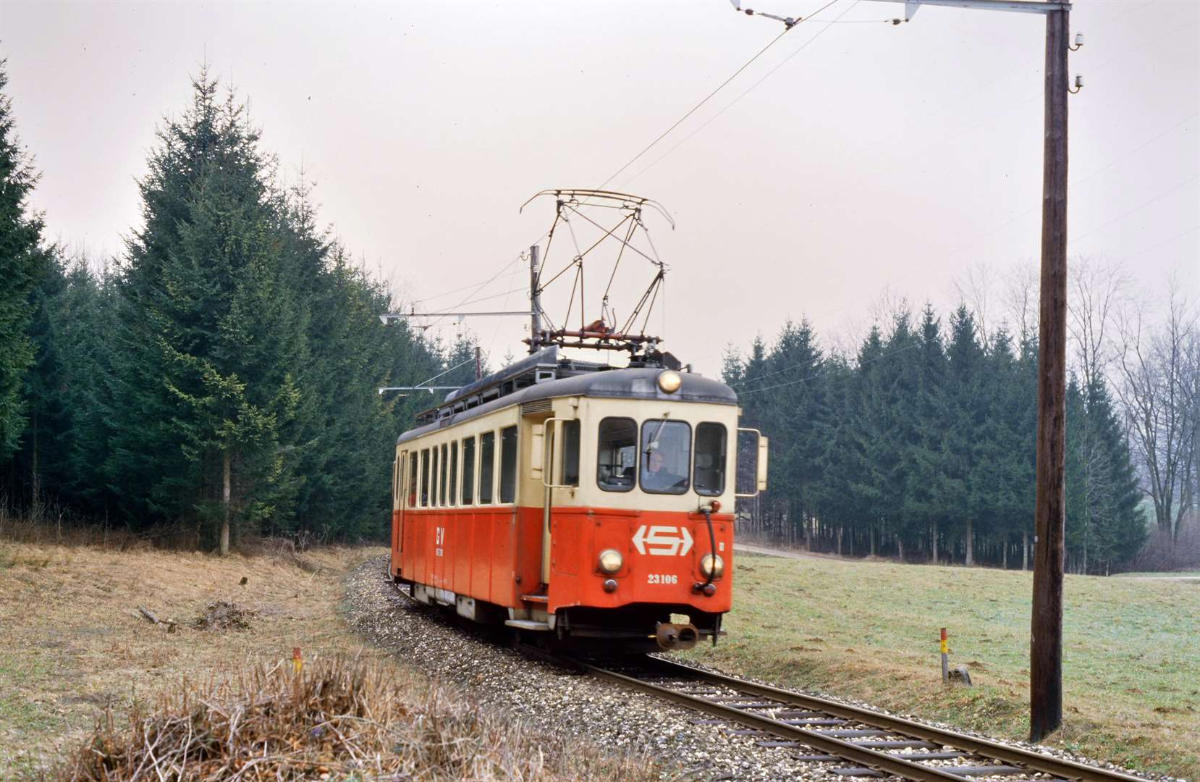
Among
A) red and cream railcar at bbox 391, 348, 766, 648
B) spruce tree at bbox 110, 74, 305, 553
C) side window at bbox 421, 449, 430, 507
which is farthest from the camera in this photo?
spruce tree at bbox 110, 74, 305, 553

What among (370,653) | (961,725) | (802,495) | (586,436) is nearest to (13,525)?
(370,653)

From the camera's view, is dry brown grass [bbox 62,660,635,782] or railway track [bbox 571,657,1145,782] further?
railway track [bbox 571,657,1145,782]

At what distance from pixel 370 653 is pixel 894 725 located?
6.85m

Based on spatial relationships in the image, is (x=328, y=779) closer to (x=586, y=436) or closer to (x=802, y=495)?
(x=586, y=436)

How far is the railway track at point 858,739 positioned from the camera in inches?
299

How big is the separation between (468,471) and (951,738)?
766 centimetres

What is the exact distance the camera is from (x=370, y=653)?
45.3 ft

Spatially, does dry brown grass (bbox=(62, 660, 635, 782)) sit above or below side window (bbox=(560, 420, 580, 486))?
below

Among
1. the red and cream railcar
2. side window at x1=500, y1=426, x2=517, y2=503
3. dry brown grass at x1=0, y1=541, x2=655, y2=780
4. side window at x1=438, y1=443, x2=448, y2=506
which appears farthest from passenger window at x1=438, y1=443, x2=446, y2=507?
the red and cream railcar

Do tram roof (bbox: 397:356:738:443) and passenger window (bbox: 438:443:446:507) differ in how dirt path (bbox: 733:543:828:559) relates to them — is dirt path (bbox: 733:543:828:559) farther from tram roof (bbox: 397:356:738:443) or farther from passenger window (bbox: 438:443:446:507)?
tram roof (bbox: 397:356:738:443)

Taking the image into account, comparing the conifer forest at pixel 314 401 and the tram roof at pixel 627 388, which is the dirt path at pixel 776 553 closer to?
the conifer forest at pixel 314 401

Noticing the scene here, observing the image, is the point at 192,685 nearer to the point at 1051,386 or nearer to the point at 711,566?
the point at 711,566

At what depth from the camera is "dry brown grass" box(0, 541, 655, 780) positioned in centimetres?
637

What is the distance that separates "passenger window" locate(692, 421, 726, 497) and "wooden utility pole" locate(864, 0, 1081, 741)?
318 cm
